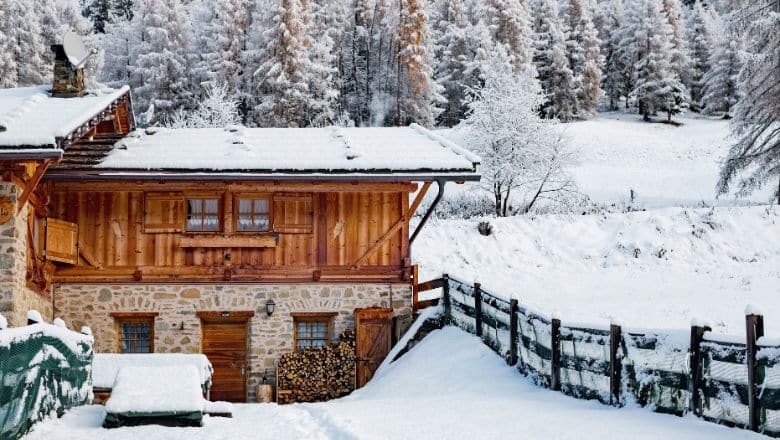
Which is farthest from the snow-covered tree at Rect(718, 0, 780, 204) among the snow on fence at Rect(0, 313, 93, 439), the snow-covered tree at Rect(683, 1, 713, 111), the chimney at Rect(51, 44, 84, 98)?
the snow-covered tree at Rect(683, 1, 713, 111)

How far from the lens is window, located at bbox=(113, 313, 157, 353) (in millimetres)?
18312

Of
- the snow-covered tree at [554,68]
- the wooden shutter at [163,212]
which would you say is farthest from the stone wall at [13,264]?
the snow-covered tree at [554,68]

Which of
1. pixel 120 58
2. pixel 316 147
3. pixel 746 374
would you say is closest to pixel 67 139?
pixel 316 147

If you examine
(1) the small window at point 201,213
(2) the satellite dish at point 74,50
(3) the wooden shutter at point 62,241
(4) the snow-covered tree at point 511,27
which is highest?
(4) the snow-covered tree at point 511,27

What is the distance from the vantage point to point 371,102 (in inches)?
2360

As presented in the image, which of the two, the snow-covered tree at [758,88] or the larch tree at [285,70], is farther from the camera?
the larch tree at [285,70]

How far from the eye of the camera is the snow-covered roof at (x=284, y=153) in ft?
58.0

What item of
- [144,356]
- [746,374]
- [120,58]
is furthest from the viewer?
[120,58]

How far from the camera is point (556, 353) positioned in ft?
39.9

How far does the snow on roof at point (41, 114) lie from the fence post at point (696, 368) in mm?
10924

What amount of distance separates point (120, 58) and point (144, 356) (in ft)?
148

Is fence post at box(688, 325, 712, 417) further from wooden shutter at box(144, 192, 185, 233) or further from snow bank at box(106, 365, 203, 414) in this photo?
wooden shutter at box(144, 192, 185, 233)

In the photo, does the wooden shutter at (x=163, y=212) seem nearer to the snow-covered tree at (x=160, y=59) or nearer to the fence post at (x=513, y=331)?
the fence post at (x=513, y=331)

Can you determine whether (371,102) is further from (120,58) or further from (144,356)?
(144,356)
